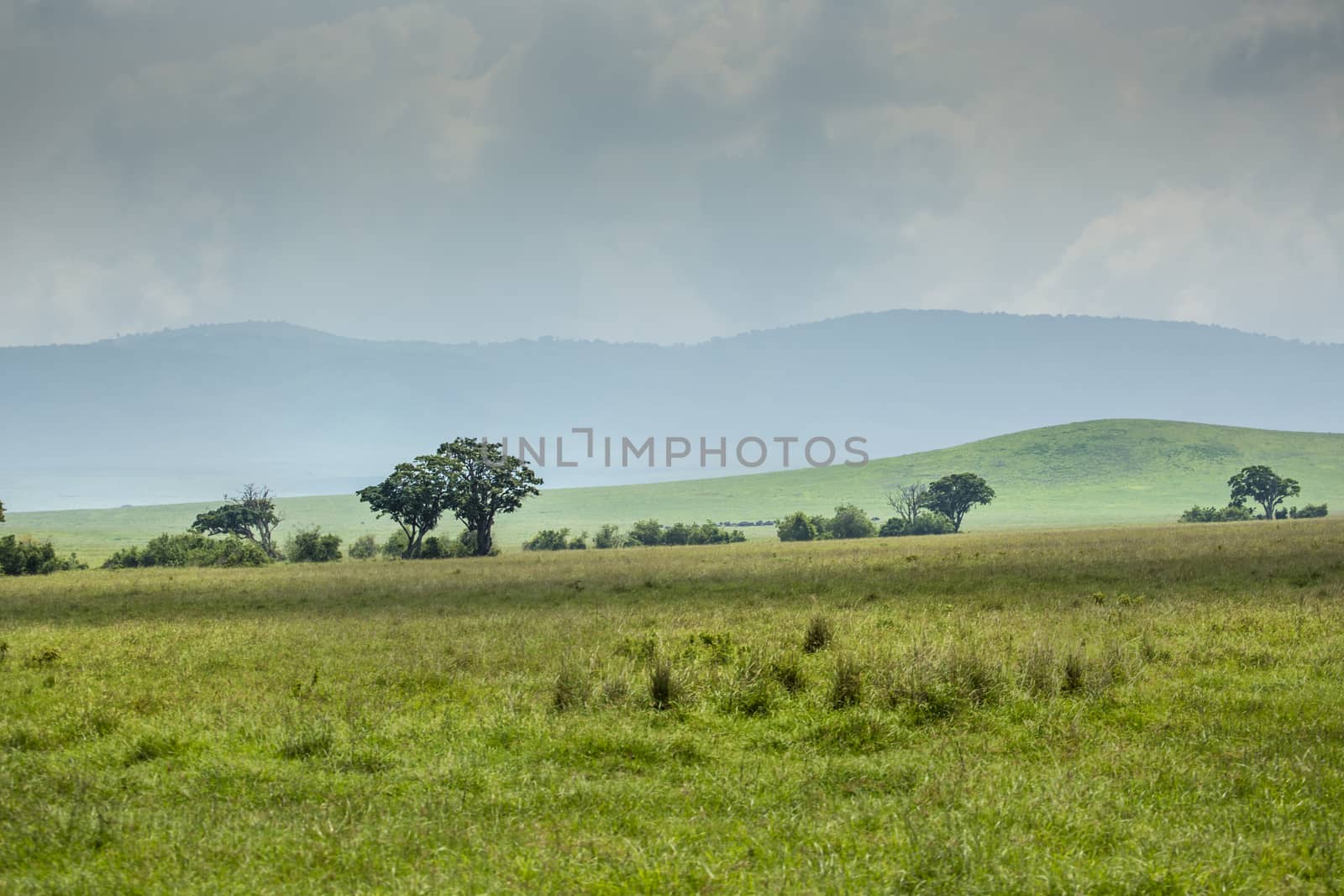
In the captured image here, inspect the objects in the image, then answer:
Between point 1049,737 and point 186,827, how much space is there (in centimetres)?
946

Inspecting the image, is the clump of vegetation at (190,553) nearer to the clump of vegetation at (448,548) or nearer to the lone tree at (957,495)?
the clump of vegetation at (448,548)

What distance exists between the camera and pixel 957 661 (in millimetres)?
12445

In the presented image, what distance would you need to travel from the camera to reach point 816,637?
659 inches

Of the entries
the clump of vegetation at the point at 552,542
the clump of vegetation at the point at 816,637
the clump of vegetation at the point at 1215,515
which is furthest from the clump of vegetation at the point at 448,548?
the clump of vegetation at the point at 1215,515

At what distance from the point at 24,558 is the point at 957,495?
11535 centimetres

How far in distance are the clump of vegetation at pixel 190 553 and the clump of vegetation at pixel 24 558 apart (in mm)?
10109

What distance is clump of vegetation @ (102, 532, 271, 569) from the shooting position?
75.6 meters

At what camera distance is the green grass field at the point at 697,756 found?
22.3 feet

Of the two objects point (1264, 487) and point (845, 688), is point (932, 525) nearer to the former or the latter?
point (1264, 487)

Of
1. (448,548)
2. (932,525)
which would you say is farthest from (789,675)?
(932,525)

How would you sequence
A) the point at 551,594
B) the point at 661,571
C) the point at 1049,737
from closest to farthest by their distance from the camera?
the point at 1049,737 → the point at 551,594 → the point at 661,571

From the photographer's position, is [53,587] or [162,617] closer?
[162,617]

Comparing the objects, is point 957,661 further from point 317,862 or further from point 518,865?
A: point 317,862

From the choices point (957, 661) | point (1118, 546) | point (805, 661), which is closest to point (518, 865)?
point (957, 661)
